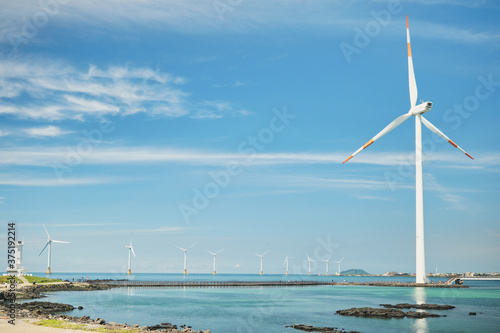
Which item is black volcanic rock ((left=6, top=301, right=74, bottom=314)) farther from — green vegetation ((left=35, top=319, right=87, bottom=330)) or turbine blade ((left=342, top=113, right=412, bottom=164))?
turbine blade ((left=342, top=113, right=412, bottom=164))

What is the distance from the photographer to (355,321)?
57000mm

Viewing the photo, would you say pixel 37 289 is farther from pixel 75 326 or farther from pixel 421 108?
pixel 421 108

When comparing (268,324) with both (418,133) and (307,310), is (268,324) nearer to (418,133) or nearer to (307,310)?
(307,310)

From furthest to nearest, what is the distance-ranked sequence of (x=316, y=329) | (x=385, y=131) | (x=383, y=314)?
(x=385, y=131)
(x=383, y=314)
(x=316, y=329)

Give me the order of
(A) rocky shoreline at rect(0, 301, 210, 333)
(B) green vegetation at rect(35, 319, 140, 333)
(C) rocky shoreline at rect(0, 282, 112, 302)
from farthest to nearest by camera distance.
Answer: (C) rocky shoreline at rect(0, 282, 112, 302)
(A) rocky shoreline at rect(0, 301, 210, 333)
(B) green vegetation at rect(35, 319, 140, 333)

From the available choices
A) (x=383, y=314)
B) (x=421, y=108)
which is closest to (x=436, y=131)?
(x=421, y=108)

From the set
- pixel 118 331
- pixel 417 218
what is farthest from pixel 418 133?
pixel 118 331

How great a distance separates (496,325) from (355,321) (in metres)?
16.4

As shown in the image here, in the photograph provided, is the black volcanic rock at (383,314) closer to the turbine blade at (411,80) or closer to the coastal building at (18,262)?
the turbine blade at (411,80)

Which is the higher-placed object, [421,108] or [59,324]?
[421,108]

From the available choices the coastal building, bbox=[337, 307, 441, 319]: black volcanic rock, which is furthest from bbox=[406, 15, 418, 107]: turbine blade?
the coastal building

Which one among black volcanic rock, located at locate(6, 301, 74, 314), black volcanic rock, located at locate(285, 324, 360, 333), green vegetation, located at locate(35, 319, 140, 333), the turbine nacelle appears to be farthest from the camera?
the turbine nacelle

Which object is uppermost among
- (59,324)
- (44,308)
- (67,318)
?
(59,324)

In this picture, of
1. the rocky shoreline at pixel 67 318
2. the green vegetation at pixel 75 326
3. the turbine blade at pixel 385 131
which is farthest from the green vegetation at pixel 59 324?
the turbine blade at pixel 385 131
